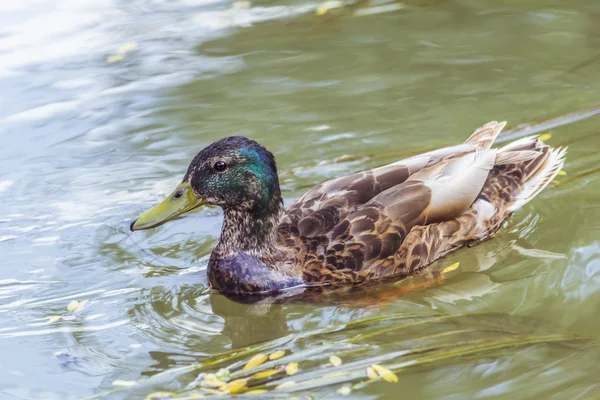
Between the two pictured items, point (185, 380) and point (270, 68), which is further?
point (270, 68)

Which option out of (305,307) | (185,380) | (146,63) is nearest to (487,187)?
(305,307)

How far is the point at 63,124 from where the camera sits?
865cm

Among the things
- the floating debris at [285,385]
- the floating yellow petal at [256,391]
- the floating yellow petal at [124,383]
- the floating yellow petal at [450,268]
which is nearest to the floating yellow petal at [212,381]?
the floating yellow petal at [256,391]

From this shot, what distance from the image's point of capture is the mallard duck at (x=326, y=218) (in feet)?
19.5

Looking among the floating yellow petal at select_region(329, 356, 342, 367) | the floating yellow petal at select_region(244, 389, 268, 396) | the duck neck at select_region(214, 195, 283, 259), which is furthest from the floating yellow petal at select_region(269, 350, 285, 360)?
the duck neck at select_region(214, 195, 283, 259)

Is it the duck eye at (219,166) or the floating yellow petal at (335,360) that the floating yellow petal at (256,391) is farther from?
the duck eye at (219,166)

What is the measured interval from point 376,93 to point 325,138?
975 millimetres

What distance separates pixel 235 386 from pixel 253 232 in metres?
1.51

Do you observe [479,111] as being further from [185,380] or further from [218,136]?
[185,380]

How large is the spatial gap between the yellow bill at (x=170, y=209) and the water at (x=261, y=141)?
1.66 ft

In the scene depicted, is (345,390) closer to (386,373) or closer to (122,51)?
(386,373)

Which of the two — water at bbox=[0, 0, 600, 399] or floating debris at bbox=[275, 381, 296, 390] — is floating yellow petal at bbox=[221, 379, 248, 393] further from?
water at bbox=[0, 0, 600, 399]

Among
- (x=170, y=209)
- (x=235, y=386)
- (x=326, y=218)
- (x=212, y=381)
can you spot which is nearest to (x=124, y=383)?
(x=212, y=381)

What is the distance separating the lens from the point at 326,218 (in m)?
6.05
